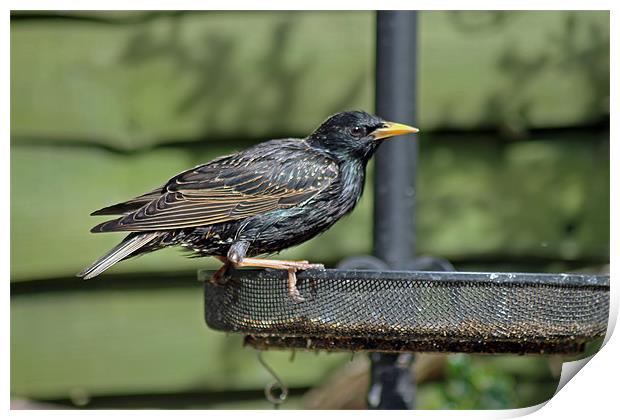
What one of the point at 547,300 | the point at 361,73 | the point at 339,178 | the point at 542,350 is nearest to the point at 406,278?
the point at 547,300

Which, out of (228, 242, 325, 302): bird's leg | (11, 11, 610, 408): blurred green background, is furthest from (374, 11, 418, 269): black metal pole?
(11, 11, 610, 408): blurred green background

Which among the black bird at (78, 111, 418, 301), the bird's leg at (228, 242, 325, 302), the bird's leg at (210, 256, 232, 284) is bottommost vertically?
the bird's leg at (210, 256, 232, 284)

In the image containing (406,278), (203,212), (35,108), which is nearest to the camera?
(406,278)

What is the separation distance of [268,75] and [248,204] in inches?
49.8

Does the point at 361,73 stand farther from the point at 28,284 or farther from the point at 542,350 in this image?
the point at 542,350

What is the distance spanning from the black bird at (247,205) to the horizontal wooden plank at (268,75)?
3.50ft

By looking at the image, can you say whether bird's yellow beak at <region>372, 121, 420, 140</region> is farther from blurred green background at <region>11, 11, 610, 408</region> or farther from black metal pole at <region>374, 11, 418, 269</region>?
blurred green background at <region>11, 11, 610, 408</region>

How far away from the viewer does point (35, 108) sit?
3328mm

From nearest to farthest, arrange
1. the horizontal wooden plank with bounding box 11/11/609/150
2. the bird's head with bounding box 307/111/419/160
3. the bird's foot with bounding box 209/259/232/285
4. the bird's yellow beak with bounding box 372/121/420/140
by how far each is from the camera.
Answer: the bird's foot with bounding box 209/259/232/285 → the bird's yellow beak with bounding box 372/121/420/140 → the bird's head with bounding box 307/111/419/160 → the horizontal wooden plank with bounding box 11/11/609/150

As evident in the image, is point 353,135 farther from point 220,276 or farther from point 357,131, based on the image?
point 220,276

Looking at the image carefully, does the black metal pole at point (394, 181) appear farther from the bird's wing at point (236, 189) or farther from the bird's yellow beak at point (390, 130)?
the bird's wing at point (236, 189)

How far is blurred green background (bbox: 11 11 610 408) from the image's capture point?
3336 millimetres

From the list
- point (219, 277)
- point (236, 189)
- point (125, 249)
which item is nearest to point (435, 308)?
point (219, 277)

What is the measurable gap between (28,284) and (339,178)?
1.57 m
